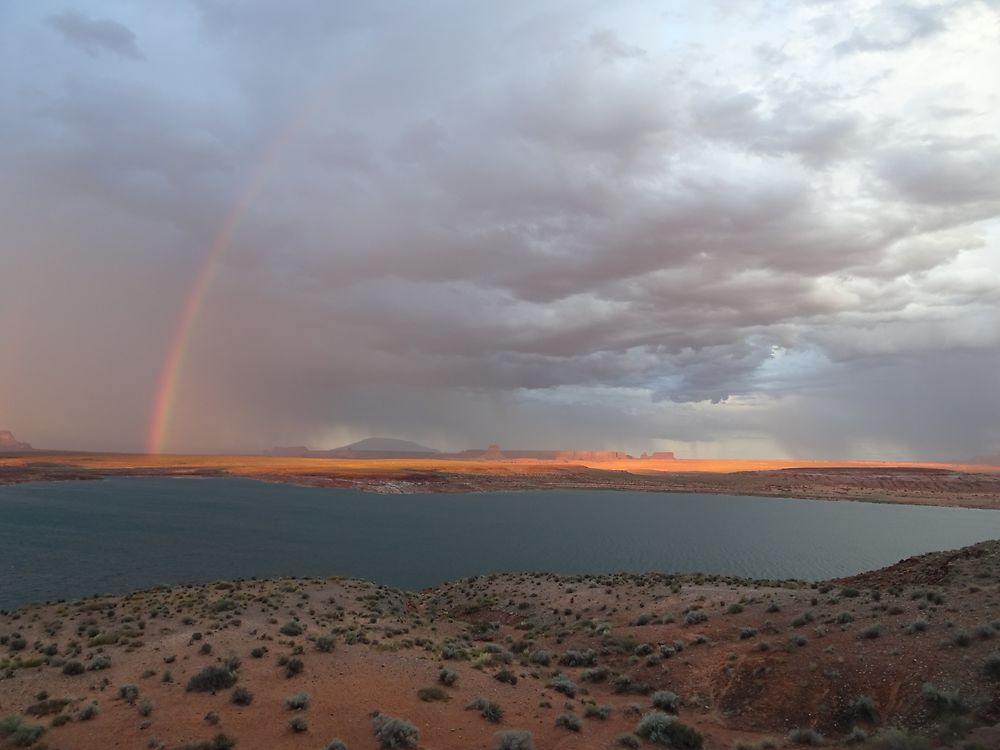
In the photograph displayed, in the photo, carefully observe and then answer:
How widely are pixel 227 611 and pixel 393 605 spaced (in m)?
11.4

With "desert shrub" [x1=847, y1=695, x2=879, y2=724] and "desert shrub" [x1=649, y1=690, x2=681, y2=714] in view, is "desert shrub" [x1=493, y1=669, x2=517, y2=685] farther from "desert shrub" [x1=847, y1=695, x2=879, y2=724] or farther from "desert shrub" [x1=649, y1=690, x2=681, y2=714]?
"desert shrub" [x1=847, y1=695, x2=879, y2=724]

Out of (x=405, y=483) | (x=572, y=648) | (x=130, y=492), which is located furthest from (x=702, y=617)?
(x=405, y=483)

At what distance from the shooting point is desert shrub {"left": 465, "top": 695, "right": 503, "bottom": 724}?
17969 millimetres

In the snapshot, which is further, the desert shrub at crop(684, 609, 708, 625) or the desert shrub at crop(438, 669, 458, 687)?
the desert shrub at crop(684, 609, 708, 625)

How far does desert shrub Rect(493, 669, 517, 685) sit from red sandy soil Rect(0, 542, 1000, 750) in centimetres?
18

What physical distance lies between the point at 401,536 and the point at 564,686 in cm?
7145

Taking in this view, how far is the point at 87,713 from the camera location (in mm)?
17594

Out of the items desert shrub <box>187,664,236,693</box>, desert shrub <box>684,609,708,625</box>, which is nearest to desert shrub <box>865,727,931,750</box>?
desert shrub <box>684,609,708,625</box>

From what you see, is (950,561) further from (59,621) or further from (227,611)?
(59,621)

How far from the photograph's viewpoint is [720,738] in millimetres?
17062

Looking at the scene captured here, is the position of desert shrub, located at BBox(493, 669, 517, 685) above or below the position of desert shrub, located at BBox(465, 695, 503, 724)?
below

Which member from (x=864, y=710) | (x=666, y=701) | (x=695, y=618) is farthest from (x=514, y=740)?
(x=695, y=618)

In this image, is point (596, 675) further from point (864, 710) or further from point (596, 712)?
point (864, 710)

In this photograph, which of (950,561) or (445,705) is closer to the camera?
(445,705)
